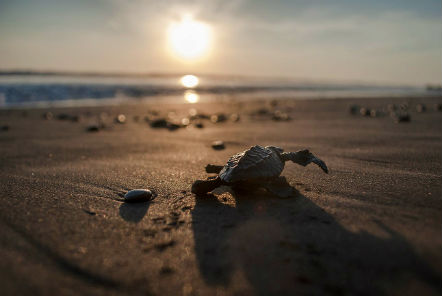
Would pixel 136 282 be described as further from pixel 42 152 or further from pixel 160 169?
pixel 42 152

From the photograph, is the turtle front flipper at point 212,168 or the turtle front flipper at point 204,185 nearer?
the turtle front flipper at point 204,185

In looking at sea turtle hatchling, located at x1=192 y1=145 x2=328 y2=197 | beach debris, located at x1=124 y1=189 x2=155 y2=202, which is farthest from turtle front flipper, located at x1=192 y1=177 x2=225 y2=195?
beach debris, located at x1=124 y1=189 x2=155 y2=202

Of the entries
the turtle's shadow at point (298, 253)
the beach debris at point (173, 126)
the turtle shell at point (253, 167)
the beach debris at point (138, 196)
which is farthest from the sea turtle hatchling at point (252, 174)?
the beach debris at point (173, 126)

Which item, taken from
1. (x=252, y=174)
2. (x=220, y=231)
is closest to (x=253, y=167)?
(x=252, y=174)

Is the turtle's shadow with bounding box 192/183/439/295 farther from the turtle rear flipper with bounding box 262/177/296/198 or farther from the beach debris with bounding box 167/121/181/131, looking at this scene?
the beach debris with bounding box 167/121/181/131

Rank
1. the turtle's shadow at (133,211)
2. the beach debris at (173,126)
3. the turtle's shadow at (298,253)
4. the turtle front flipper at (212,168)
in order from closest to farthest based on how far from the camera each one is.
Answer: the turtle's shadow at (298,253), the turtle's shadow at (133,211), the turtle front flipper at (212,168), the beach debris at (173,126)

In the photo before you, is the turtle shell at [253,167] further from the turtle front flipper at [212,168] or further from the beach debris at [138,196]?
the beach debris at [138,196]

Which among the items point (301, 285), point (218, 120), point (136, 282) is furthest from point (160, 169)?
point (218, 120)

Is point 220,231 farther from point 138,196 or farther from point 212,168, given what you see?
point 212,168
